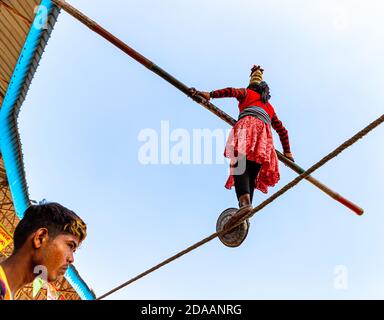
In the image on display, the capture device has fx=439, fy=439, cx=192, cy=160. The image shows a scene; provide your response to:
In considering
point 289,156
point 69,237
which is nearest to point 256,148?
point 289,156

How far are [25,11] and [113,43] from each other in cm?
263

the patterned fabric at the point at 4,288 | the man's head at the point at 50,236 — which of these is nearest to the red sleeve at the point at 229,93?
the man's head at the point at 50,236

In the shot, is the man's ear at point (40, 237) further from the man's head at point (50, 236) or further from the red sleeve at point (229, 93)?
the red sleeve at point (229, 93)

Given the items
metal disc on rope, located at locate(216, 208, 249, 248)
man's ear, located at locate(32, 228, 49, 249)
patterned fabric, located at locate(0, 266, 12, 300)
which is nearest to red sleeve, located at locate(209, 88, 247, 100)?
metal disc on rope, located at locate(216, 208, 249, 248)

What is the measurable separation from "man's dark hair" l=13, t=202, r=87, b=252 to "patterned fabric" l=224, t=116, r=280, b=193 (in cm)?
212

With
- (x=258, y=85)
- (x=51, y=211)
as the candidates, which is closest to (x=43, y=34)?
(x=258, y=85)

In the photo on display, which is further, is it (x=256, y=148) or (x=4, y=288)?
(x=256, y=148)

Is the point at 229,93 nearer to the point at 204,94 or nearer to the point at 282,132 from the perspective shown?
the point at 204,94

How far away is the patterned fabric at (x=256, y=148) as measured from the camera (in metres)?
3.94

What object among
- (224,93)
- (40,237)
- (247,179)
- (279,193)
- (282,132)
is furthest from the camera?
(282,132)

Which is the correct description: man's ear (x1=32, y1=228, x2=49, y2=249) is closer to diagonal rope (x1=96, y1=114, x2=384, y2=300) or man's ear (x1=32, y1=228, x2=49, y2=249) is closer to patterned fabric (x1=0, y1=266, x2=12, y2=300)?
patterned fabric (x1=0, y1=266, x2=12, y2=300)

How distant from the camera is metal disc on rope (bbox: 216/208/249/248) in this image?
4023 mm

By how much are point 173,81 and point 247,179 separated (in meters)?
1.21

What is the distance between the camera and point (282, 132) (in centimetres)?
479
